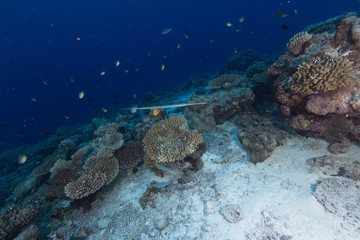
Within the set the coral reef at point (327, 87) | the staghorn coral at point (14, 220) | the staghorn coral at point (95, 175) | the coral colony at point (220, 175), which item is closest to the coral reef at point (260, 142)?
the coral colony at point (220, 175)

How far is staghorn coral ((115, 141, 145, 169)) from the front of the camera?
6.03m

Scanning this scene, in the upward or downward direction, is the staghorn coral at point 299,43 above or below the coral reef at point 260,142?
above

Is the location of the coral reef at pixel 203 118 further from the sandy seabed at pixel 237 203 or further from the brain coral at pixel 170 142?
the brain coral at pixel 170 142

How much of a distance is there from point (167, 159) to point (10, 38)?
11197cm

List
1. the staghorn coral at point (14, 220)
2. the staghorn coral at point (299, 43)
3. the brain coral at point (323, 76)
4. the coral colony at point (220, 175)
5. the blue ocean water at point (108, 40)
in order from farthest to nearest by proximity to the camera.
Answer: the blue ocean water at point (108, 40) → the staghorn coral at point (299, 43) → the staghorn coral at point (14, 220) → the brain coral at point (323, 76) → the coral colony at point (220, 175)

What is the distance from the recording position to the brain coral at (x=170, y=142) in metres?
5.09

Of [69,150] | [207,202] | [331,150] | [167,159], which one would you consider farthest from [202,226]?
[69,150]

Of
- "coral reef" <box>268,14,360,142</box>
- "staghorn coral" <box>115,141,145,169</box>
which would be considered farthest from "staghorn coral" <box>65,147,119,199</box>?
"coral reef" <box>268,14,360,142</box>

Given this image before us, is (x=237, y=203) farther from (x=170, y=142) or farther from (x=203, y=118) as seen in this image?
(x=203, y=118)

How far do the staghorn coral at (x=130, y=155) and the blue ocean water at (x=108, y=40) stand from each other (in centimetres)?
5668

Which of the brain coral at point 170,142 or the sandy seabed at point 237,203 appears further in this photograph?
the brain coral at point 170,142

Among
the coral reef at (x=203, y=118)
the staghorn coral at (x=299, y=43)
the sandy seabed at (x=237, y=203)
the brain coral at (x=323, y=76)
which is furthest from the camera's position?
the coral reef at (x=203, y=118)

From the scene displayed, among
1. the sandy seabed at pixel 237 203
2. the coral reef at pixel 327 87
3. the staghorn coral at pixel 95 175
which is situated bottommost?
the sandy seabed at pixel 237 203

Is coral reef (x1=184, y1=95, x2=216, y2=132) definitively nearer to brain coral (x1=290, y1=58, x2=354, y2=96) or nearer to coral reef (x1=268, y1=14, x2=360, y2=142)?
coral reef (x1=268, y1=14, x2=360, y2=142)
